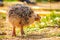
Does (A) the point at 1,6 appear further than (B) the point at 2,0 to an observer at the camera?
No

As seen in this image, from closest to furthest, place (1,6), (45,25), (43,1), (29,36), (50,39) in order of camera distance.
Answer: (50,39)
(29,36)
(45,25)
(1,6)
(43,1)

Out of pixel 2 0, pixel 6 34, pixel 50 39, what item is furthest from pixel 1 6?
pixel 50 39

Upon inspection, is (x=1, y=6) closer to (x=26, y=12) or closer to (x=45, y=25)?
(x=45, y=25)

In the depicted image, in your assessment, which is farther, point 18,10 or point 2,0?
point 2,0

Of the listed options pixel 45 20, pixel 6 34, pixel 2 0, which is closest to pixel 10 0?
pixel 2 0

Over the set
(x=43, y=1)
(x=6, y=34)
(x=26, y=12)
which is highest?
(x=26, y=12)

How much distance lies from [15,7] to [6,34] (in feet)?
2.42

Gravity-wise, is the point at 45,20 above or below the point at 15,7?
below

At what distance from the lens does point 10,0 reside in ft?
44.7

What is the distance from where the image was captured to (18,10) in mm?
6328

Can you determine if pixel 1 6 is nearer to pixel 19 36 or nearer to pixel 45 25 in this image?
pixel 45 25

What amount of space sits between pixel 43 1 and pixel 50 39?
28.4 ft

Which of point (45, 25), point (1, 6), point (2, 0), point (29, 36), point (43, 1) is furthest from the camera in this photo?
point (43, 1)

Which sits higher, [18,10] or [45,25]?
[18,10]
